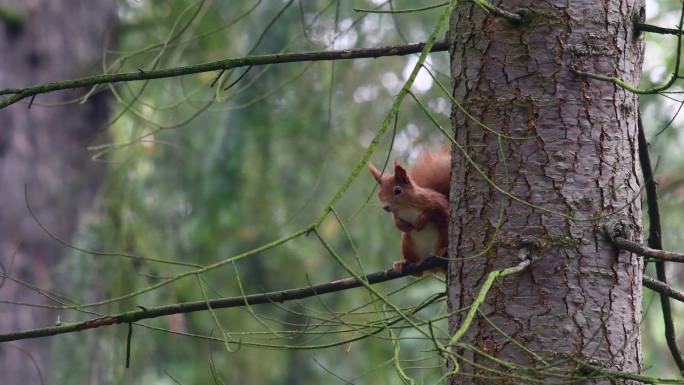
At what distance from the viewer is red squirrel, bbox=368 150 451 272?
7.32 feet

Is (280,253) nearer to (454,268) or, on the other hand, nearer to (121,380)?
(121,380)

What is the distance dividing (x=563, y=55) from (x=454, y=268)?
1.36ft

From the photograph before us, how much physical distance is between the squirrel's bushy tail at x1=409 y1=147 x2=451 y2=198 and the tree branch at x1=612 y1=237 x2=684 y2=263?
33.6 inches

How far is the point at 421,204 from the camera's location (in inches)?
89.0

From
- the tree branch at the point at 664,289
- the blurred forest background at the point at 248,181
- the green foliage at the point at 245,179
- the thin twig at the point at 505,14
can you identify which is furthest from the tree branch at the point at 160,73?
the blurred forest background at the point at 248,181

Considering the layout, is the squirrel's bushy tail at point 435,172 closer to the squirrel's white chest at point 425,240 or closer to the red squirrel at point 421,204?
the red squirrel at point 421,204

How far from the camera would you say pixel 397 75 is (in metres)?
5.14

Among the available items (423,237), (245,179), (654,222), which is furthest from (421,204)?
(245,179)

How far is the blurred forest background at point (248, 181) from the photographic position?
12.3ft

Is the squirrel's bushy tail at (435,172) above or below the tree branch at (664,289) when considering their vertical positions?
above

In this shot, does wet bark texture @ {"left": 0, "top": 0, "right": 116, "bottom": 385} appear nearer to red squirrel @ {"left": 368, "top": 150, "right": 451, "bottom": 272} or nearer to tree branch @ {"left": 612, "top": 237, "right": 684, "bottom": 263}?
red squirrel @ {"left": 368, "top": 150, "right": 451, "bottom": 272}

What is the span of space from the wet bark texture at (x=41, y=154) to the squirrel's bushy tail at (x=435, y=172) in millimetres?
2223

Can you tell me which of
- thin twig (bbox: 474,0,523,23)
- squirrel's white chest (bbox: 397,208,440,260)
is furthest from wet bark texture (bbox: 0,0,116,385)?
thin twig (bbox: 474,0,523,23)

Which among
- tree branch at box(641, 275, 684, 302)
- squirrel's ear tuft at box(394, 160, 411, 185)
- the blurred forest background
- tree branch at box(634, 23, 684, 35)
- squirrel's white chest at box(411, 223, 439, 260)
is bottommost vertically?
tree branch at box(641, 275, 684, 302)
